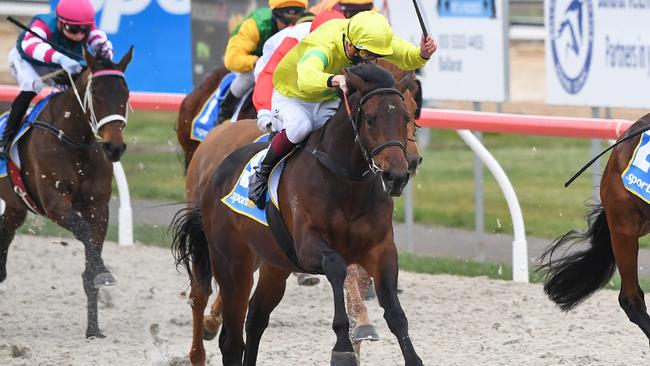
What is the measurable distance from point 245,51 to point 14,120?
4.88ft

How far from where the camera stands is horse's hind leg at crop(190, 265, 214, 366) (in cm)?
644

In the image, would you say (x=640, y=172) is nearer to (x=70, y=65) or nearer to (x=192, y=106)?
(x=70, y=65)

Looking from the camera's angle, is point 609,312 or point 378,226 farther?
point 609,312

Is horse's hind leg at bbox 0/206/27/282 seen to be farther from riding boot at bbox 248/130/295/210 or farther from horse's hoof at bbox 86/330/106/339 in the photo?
riding boot at bbox 248/130/295/210

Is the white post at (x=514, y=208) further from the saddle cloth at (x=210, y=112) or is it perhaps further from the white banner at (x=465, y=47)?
the saddle cloth at (x=210, y=112)

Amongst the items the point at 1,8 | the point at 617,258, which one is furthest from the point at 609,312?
the point at 1,8

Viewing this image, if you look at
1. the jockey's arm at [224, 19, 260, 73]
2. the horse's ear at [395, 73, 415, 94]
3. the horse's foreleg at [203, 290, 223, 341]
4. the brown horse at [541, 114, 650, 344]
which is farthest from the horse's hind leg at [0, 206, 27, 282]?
the horse's ear at [395, 73, 415, 94]

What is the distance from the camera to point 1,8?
14.0 metres

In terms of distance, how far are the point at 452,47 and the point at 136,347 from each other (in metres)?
3.73

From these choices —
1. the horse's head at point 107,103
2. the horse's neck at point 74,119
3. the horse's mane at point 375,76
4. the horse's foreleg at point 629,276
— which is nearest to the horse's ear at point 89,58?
the horse's head at point 107,103

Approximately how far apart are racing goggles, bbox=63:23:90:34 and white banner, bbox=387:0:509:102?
2780 millimetres

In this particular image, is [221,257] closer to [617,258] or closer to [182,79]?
[617,258]

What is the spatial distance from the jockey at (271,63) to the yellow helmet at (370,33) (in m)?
1.30

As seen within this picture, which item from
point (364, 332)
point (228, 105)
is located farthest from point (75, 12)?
point (364, 332)
